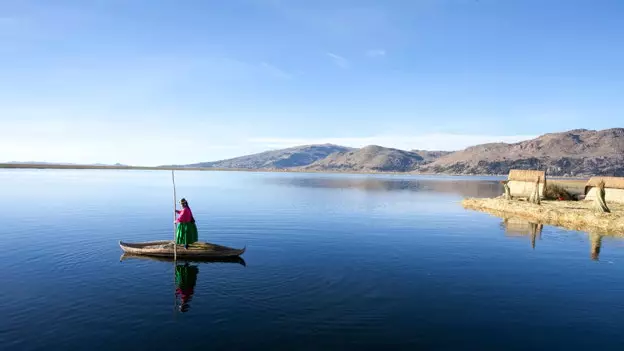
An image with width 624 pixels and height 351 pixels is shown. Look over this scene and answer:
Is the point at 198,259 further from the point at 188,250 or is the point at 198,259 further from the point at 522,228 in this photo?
the point at 522,228

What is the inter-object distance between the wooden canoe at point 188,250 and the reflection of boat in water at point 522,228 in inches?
884

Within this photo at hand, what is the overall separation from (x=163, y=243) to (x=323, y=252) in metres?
10.2

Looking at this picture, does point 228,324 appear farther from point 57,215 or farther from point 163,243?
point 57,215

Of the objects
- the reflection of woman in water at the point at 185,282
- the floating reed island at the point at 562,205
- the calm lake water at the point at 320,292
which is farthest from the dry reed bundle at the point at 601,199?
the reflection of woman in water at the point at 185,282

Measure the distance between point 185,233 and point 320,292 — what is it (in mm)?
10042

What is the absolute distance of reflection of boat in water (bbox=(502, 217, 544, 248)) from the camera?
35.4 metres

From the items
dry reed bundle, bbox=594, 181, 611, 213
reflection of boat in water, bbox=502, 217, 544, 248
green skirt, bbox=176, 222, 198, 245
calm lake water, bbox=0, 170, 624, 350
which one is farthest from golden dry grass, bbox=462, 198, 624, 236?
green skirt, bbox=176, 222, 198, 245

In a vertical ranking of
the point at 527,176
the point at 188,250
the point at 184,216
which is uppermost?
the point at 527,176

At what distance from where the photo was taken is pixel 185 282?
63.6 feet

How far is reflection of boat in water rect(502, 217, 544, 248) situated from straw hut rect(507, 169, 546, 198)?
833 inches

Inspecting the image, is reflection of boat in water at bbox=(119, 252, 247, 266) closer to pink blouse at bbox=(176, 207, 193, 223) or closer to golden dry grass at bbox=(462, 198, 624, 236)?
pink blouse at bbox=(176, 207, 193, 223)

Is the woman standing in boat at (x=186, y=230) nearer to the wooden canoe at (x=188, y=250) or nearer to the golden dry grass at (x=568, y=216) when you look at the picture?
the wooden canoe at (x=188, y=250)

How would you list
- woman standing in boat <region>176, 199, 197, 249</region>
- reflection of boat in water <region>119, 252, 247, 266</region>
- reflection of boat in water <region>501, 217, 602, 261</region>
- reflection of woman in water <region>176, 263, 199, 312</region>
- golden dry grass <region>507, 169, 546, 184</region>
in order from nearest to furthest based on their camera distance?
reflection of woman in water <region>176, 263, 199, 312</region>, reflection of boat in water <region>119, 252, 247, 266</region>, woman standing in boat <region>176, 199, 197, 249</region>, reflection of boat in water <region>501, 217, 602, 261</region>, golden dry grass <region>507, 169, 546, 184</region>

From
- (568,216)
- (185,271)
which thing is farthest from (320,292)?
(568,216)
